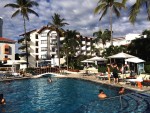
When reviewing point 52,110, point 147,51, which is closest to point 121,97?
point 52,110

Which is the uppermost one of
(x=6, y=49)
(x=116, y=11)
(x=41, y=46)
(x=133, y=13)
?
(x=116, y=11)

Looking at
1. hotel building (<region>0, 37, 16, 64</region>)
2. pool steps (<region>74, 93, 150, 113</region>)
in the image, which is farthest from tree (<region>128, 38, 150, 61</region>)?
hotel building (<region>0, 37, 16, 64</region>)

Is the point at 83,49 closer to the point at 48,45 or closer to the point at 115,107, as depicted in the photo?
the point at 48,45

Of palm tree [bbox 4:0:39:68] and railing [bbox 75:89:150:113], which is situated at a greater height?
palm tree [bbox 4:0:39:68]

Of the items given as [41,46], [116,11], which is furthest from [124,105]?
[41,46]

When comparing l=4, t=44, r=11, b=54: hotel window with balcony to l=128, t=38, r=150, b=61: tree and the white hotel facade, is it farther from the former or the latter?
l=128, t=38, r=150, b=61: tree

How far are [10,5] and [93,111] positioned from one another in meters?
48.8

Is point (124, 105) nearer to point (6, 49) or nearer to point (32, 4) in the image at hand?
point (32, 4)

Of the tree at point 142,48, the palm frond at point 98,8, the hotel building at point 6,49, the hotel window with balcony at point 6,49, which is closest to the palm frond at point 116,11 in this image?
the palm frond at point 98,8

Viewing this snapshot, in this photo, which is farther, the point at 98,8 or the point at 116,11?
the point at 116,11

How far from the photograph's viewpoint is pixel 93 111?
1456cm

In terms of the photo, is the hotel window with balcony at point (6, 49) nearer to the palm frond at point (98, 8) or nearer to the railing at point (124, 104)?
the palm frond at point (98, 8)

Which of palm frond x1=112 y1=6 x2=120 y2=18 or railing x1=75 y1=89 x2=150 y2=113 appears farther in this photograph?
palm frond x1=112 y1=6 x2=120 y2=18

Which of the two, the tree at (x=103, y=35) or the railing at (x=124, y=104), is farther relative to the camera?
the tree at (x=103, y=35)
